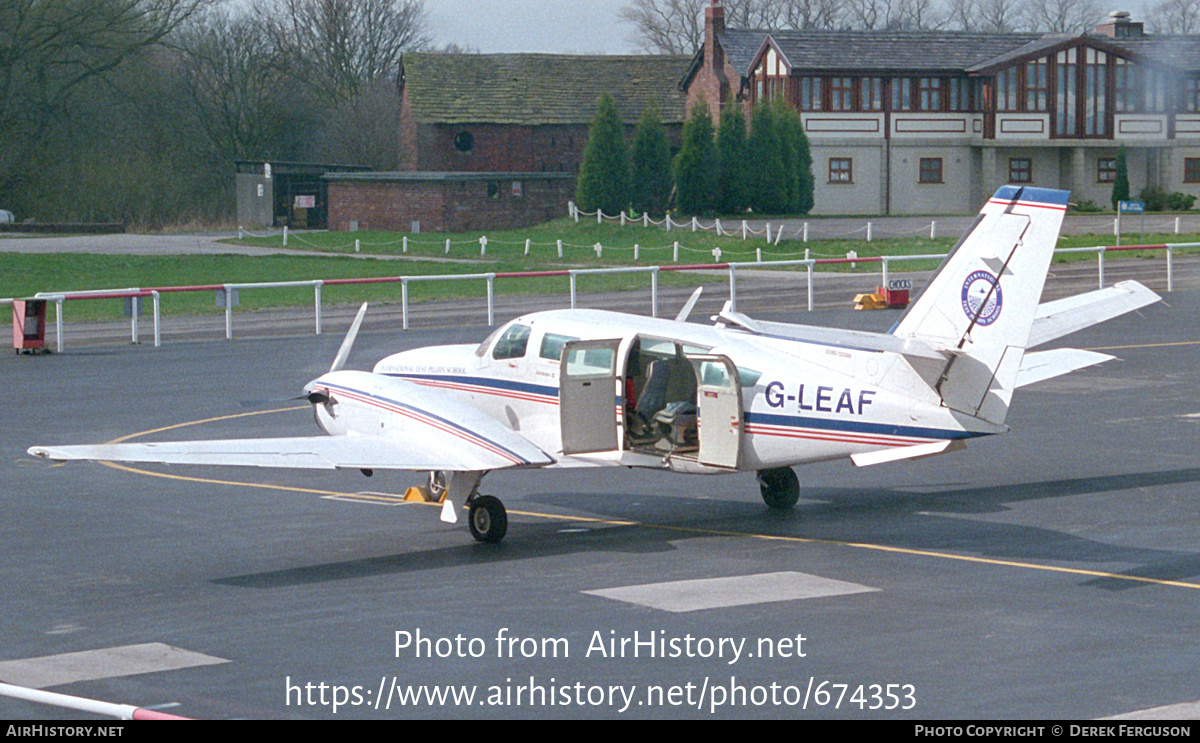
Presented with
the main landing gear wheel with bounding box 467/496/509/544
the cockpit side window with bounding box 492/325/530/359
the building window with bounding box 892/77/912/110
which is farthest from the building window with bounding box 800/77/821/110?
the main landing gear wheel with bounding box 467/496/509/544

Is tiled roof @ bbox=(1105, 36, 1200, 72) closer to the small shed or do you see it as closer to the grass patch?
the grass patch

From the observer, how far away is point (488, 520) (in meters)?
14.8

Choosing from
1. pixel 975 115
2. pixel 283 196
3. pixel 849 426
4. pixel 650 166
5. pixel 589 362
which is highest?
pixel 975 115

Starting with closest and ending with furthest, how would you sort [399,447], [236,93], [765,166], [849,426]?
[849,426], [399,447], [765,166], [236,93]

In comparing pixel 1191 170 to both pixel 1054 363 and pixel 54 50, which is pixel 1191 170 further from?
pixel 1054 363

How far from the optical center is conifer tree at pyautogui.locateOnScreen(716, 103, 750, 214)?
7206cm

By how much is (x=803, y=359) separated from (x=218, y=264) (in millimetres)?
46342

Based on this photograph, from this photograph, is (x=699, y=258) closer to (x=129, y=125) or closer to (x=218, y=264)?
(x=218, y=264)

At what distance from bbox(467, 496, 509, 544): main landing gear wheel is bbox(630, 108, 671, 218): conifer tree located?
6058 cm

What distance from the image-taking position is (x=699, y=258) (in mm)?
57812

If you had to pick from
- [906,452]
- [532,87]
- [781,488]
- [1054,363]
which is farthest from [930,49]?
[906,452]

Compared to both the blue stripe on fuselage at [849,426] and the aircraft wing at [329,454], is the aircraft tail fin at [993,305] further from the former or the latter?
the aircraft wing at [329,454]

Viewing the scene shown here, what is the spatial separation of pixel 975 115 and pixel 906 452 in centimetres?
6787
